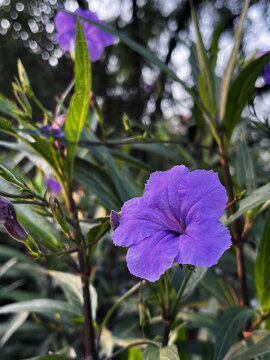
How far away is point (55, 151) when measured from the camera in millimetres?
691

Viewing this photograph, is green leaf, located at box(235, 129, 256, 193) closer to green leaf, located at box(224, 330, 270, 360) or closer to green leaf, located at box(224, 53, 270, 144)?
green leaf, located at box(224, 53, 270, 144)

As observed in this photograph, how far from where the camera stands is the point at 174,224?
508mm

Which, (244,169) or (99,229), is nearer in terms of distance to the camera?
(99,229)

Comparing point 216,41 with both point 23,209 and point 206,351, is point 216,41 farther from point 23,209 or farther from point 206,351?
point 206,351

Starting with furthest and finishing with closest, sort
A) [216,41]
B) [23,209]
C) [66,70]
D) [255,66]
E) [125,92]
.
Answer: [66,70], [125,92], [216,41], [23,209], [255,66]

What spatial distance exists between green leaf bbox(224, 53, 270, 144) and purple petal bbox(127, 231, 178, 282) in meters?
0.33

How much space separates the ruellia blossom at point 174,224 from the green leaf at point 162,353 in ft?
0.66

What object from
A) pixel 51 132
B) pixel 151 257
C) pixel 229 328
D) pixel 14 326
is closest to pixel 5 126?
pixel 51 132

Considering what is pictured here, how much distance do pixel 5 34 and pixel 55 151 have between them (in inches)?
121

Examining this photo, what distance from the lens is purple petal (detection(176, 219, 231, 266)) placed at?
409mm

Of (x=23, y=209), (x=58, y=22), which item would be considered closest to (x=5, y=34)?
(x=58, y=22)

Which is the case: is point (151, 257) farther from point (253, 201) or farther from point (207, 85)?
point (207, 85)

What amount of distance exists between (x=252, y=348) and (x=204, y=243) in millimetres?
256

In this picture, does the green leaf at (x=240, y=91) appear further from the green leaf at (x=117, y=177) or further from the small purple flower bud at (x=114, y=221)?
the small purple flower bud at (x=114, y=221)
